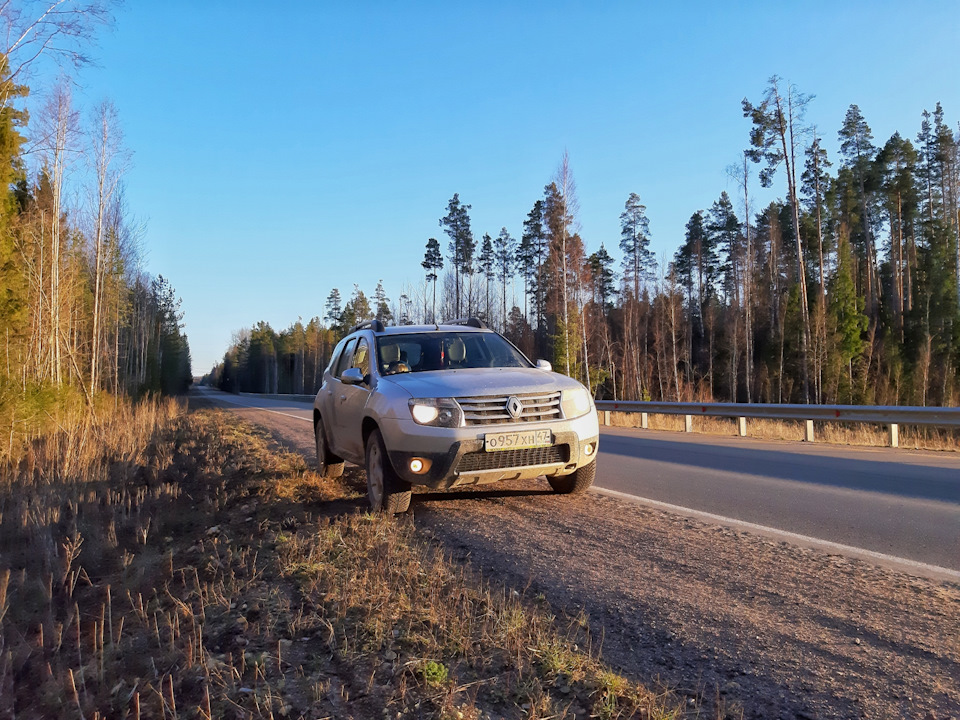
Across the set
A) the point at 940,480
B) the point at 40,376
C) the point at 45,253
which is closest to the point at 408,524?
the point at 940,480

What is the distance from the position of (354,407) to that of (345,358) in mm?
1682

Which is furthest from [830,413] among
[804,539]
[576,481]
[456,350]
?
[456,350]

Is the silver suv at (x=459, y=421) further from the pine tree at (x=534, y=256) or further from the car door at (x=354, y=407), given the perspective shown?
the pine tree at (x=534, y=256)

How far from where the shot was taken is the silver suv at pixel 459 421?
519 centimetres

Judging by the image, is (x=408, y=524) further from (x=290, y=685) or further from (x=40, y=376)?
(x=40, y=376)

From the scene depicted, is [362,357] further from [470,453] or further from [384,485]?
[470,453]

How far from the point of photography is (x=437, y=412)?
523 centimetres

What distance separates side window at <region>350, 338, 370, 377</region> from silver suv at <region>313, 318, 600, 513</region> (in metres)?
0.08

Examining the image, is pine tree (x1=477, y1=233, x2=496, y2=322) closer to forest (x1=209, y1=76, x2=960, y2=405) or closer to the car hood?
forest (x1=209, y1=76, x2=960, y2=405)

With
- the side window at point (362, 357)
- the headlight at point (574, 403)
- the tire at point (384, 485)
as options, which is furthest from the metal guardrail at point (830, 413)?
the tire at point (384, 485)

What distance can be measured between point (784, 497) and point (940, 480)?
2436mm

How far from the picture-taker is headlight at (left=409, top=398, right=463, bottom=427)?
17.0ft

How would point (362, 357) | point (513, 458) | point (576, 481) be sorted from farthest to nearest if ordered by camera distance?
point (362, 357)
point (576, 481)
point (513, 458)

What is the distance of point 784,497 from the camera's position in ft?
21.2
